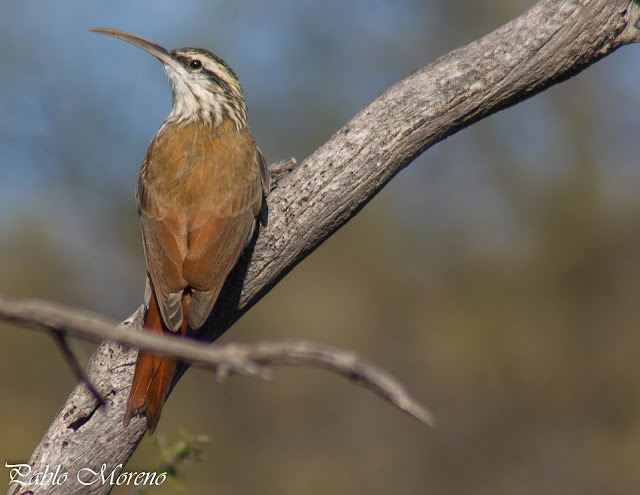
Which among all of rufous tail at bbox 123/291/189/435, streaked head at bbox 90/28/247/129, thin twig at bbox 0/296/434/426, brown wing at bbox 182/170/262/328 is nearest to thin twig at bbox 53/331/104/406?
thin twig at bbox 0/296/434/426

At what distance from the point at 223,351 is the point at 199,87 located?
4135 millimetres

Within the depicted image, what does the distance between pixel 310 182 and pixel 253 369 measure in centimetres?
286

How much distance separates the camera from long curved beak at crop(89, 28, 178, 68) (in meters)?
5.13

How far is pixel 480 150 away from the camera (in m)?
12.7

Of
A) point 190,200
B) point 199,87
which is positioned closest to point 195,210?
point 190,200

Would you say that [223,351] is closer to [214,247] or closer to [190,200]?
[214,247]

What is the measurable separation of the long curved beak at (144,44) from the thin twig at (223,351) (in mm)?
3955

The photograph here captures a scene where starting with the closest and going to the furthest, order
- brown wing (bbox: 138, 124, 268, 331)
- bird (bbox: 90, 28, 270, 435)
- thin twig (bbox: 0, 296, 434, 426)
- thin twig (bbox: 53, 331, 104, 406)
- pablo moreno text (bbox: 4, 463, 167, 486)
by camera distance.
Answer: thin twig (bbox: 0, 296, 434, 426), thin twig (bbox: 53, 331, 104, 406), pablo moreno text (bbox: 4, 463, 167, 486), bird (bbox: 90, 28, 270, 435), brown wing (bbox: 138, 124, 268, 331)

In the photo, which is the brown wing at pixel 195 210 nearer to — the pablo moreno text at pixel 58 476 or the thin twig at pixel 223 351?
the pablo moreno text at pixel 58 476

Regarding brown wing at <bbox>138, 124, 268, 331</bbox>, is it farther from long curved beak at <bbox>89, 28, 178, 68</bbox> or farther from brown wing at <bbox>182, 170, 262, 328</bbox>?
long curved beak at <bbox>89, 28, 178, 68</bbox>

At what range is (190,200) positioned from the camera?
14.9 feet

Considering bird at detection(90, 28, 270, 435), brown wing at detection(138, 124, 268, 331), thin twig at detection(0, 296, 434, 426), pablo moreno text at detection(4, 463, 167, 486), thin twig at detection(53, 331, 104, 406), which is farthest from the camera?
brown wing at detection(138, 124, 268, 331)

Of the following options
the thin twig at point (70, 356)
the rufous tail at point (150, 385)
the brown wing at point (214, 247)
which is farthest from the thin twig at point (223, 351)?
the brown wing at point (214, 247)

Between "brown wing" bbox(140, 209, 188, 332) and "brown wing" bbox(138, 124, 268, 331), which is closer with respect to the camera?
"brown wing" bbox(140, 209, 188, 332)
